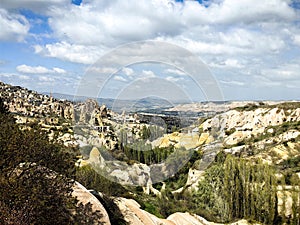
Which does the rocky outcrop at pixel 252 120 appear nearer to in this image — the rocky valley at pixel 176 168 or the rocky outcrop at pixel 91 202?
the rocky valley at pixel 176 168

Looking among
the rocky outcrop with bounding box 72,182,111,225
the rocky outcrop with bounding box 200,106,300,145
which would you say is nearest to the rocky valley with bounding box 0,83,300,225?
the rocky outcrop with bounding box 72,182,111,225

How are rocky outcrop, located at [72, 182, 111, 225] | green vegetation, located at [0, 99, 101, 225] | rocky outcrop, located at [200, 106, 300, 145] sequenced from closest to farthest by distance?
green vegetation, located at [0, 99, 101, 225] → rocky outcrop, located at [72, 182, 111, 225] → rocky outcrop, located at [200, 106, 300, 145]

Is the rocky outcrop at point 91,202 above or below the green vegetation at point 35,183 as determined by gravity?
below

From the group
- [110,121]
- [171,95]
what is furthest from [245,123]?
[171,95]

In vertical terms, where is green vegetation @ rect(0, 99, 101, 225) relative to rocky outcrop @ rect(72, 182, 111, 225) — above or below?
above

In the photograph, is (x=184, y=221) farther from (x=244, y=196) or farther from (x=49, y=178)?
(x=244, y=196)

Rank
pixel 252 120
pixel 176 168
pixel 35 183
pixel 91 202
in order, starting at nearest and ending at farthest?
pixel 35 183 → pixel 91 202 → pixel 176 168 → pixel 252 120

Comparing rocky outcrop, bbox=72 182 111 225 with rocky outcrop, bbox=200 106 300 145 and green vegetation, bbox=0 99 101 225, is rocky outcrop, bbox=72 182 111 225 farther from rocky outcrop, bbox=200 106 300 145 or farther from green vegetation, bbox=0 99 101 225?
rocky outcrop, bbox=200 106 300 145

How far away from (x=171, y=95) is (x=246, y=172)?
21932 millimetres

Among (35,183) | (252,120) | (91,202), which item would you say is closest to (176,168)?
→ (91,202)

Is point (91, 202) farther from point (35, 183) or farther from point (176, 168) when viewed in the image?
point (176, 168)

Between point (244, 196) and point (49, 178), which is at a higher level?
→ point (49, 178)

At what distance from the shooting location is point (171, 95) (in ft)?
41.5

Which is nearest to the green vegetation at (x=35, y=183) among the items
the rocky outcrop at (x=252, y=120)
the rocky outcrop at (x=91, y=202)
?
the rocky outcrop at (x=91, y=202)
